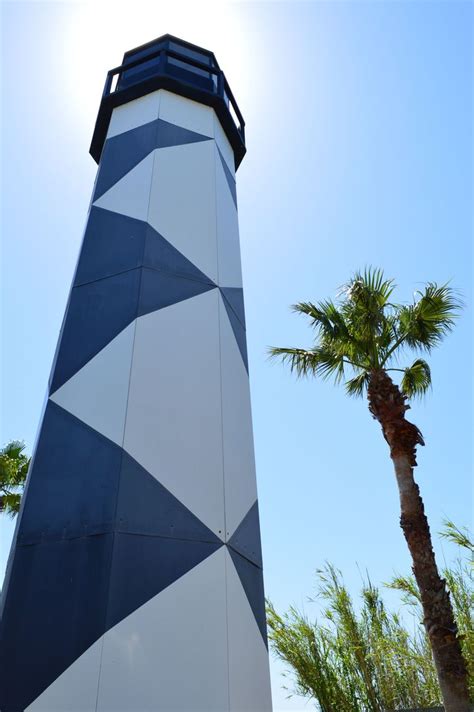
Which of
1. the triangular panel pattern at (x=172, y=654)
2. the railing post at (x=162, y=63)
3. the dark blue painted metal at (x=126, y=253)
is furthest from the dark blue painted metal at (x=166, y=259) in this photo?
the railing post at (x=162, y=63)

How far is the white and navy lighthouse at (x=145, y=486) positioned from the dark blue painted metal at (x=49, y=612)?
0.01 metres

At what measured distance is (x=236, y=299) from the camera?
8.10 meters

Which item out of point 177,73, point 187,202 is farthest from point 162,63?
point 187,202

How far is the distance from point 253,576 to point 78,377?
2969 millimetres

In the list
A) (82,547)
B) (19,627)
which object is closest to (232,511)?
(82,547)

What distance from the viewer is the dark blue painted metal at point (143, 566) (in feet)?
15.0

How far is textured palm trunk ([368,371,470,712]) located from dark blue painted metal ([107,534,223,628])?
152 inches

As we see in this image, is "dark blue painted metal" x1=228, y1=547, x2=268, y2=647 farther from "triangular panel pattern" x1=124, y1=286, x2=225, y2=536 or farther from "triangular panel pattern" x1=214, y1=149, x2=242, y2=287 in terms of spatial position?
"triangular panel pattern" x1=214, y1=149, x2=242, y2=287

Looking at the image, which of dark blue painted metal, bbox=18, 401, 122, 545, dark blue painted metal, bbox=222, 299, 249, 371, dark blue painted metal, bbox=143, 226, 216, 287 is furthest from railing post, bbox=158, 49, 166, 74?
dark blue painted metal, bbox=18, 401, 122, 545

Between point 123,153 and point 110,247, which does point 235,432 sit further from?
point 123,153

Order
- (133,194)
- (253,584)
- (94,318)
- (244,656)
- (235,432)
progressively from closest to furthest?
(244,656), (253,584), (235,432), (94,318), (133,194)

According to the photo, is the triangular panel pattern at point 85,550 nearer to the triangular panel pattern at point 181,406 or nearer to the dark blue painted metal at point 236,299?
the triangular panel pattern at point 181,406

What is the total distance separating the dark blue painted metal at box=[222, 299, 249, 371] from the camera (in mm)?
7598

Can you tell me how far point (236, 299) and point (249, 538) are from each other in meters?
3.60
